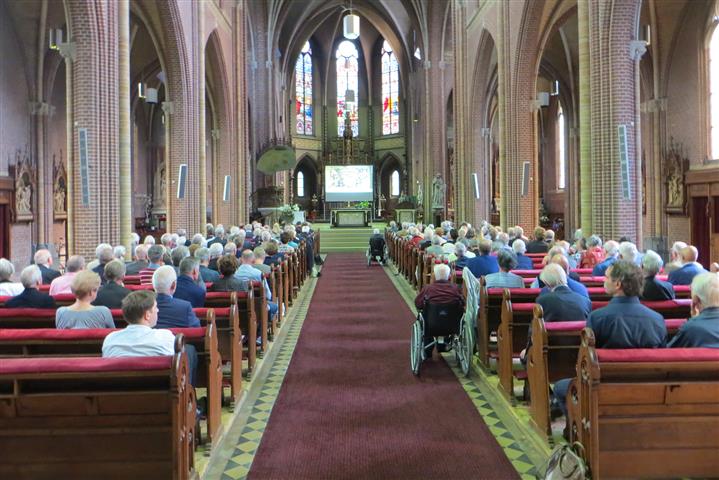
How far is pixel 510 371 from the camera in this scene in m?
6.00

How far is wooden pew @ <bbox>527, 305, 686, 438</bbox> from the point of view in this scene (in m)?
4.88

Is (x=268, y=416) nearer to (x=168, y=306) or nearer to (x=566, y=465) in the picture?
(x=168, y=306)

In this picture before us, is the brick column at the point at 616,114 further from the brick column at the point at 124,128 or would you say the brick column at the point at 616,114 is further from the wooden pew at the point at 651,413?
the brick column at the point at 124,128

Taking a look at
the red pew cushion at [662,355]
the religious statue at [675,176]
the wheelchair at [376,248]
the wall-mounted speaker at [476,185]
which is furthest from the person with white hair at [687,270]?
the wall-mounted speaker at [476,185]

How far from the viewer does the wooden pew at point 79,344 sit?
15.3ft

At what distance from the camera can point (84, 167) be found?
36.4 feet

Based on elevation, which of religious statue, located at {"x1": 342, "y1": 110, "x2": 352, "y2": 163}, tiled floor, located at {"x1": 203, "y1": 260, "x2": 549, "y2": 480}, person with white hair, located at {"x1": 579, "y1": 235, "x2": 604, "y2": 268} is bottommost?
tiled floor, located at {"x1": 203, "y1": 260, "x2": 549, "y2": 480}

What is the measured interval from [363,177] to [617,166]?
1160 inches

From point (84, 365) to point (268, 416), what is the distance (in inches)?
98.4

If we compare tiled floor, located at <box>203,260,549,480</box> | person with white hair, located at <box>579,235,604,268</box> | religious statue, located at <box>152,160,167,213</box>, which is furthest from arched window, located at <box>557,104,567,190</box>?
tiled floor, located at <box>203,260,549,480</box>

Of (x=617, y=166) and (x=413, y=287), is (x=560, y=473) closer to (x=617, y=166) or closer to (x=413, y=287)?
(x=617, y=166)

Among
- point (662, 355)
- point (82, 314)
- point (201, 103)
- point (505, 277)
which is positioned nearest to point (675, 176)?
point (505, 277)

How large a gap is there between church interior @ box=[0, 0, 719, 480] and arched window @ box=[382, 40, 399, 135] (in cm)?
1295

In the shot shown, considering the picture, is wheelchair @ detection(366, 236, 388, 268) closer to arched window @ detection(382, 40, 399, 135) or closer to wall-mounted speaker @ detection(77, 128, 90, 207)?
wall-mounted speaker @ detection(77, 128, 90, 207)
